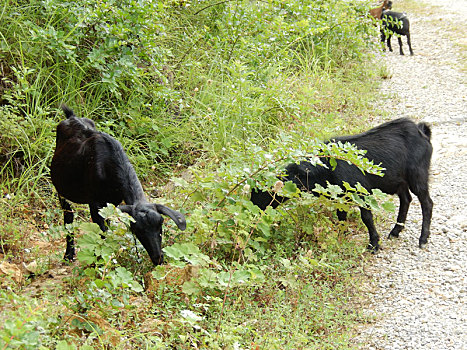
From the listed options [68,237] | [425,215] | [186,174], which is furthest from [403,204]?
[68,237]

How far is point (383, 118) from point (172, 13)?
400 centimetres

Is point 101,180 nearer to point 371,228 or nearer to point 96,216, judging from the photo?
point 96,216

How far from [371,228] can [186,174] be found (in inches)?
106

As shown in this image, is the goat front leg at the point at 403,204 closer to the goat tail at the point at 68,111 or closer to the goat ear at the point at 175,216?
the goat ear at the point at 175,216

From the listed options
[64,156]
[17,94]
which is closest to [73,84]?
[17,94]

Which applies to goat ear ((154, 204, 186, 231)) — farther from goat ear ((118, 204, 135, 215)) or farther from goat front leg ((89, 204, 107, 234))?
goat front leg ((89, 204, 107, 234))

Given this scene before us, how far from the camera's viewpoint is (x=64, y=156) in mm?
5105

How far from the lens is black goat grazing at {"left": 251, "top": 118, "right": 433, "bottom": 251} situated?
18.1 feet

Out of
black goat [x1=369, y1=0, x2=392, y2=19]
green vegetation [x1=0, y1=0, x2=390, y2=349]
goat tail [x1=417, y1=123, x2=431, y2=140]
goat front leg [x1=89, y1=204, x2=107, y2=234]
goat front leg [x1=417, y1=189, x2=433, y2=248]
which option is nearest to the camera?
green vegetation [x1=0, y1=0, x2=390, y2=349]

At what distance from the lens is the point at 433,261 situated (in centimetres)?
520

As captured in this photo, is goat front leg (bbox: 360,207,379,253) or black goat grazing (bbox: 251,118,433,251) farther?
black goat grazing (bbox: 251,118,433,251)

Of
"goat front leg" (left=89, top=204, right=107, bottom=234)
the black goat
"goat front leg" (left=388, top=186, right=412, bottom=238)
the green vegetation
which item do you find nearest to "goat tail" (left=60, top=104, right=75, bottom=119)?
the green vegetation

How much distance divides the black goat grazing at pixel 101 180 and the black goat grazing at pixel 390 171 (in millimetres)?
1444

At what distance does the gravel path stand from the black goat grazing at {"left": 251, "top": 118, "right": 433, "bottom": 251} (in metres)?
0.25
